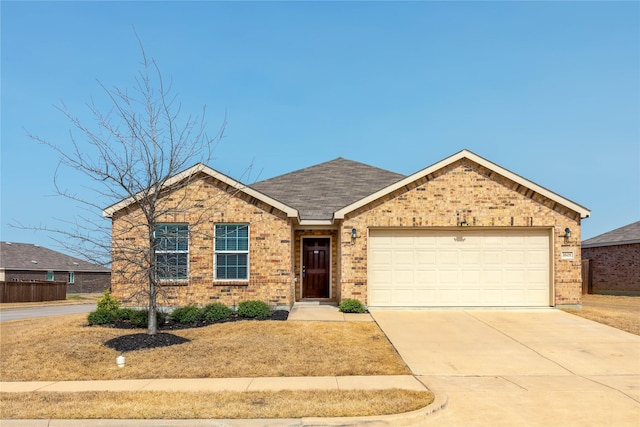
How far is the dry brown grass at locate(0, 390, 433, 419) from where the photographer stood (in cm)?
705

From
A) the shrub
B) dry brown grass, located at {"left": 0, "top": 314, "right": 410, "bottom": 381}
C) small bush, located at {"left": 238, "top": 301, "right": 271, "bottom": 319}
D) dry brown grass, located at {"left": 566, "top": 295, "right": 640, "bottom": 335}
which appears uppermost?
the shrub

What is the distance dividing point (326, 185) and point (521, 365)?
1334 centimetres

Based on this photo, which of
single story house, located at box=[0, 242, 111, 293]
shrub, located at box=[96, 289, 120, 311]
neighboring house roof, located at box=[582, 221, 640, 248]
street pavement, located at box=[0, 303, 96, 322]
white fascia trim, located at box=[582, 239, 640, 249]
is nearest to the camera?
shrub, located at box=[96, 289, 120, 311]

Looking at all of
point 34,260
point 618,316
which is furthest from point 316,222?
point 34,260

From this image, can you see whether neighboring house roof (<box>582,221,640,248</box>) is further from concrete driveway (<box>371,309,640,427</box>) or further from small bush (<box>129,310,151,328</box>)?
small bush (<box>129,310,151,328</box>)

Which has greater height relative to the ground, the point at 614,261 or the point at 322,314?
the point at 614,261

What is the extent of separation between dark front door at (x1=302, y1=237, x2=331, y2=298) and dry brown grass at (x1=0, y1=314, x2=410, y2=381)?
15.7 ft

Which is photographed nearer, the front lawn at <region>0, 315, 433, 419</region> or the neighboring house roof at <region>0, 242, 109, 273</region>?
the front lawn at <region>0, 315, 433, 419</region>

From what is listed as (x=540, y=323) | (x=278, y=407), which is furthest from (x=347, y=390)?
(x=540, y=323)

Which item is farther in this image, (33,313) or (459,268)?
(33,313)

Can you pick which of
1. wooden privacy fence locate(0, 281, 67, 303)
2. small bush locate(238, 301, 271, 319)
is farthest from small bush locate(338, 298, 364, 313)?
wooden privacy fence locate(0, 281, 67, 303)

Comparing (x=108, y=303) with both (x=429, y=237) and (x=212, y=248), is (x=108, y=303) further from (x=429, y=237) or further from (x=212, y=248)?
(x=429, y=237)

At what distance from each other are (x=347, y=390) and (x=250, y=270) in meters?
8.45

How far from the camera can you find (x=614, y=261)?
86.5ft
